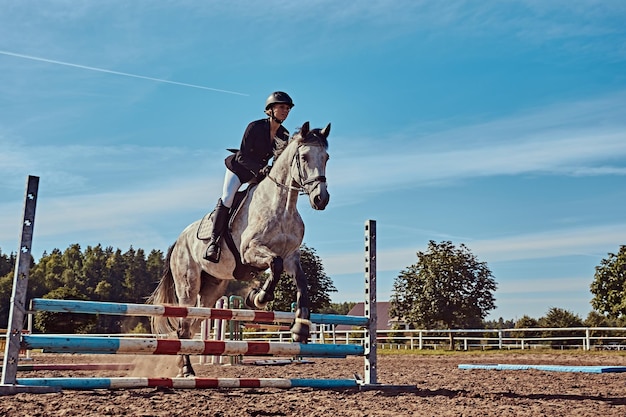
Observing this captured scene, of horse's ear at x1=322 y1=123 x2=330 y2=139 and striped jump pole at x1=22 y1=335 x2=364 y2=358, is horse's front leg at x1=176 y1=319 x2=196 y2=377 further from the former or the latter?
horse's ear at x1=322 y1=123 x2=330 y2=139

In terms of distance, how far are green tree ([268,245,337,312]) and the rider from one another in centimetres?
1582

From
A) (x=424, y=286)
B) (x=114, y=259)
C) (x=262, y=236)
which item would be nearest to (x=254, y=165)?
(x=262, y=236)

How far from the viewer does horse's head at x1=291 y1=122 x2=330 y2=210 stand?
5953 mm

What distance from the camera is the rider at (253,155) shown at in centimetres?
693

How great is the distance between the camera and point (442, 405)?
5316 millimetres

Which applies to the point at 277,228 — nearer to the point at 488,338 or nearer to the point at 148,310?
the point at 148,310

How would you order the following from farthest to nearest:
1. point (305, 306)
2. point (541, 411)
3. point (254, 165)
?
point (254, 165) → point (305, 306) → point (541, 411)

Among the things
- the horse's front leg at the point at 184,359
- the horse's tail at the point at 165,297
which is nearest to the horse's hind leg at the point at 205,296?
the horse's front leg at the point at 184,359

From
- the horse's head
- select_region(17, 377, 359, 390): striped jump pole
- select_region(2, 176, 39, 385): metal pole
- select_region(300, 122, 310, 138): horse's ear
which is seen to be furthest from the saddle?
→ select_region(2, 176, 39, 385): metal pole

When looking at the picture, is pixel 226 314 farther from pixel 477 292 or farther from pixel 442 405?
pixel 477 292

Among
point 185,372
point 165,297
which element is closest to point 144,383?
point 185,372

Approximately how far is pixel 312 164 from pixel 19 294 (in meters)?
2.81

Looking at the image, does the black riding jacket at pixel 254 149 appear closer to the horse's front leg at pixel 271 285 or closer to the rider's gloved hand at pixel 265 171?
the rider's gloved hand at pixel 265 171

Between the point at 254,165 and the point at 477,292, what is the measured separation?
72.5 feet
